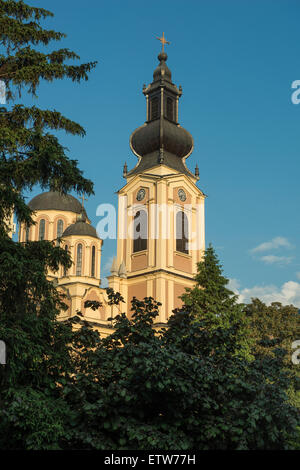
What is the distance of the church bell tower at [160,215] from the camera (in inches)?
1859

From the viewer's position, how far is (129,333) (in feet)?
38.5

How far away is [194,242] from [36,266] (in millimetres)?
38456

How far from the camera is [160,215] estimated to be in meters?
47.9

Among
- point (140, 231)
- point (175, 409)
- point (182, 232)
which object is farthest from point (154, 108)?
point (175, 409)

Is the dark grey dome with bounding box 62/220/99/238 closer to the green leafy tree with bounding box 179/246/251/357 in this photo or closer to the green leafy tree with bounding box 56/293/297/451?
the green leafy tree with bounding box 179/246/251/357

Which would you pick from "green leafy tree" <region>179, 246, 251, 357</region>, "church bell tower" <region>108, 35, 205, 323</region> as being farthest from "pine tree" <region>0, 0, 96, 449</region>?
"church bell tower" <region>108, 35, 205, 323</region>

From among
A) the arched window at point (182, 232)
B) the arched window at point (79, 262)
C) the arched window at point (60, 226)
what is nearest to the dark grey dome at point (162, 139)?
the arched window at point (182, 232)

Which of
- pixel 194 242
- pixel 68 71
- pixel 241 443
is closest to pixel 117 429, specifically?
pixel 241 443

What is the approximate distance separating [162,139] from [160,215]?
754 cm

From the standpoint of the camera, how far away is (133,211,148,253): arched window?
49116 millimetres

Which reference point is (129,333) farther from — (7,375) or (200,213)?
(200,213)
